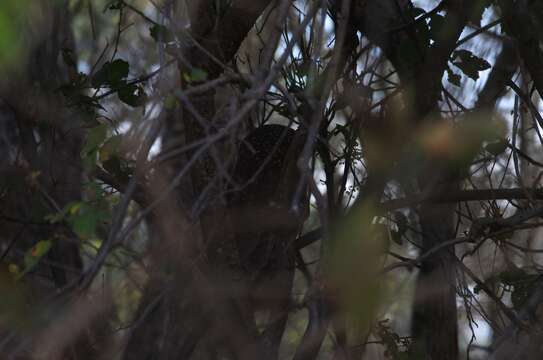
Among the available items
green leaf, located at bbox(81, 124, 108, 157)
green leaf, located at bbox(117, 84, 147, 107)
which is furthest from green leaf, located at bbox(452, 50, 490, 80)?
green leaf, located at bbox(81, 124, 108, 157)

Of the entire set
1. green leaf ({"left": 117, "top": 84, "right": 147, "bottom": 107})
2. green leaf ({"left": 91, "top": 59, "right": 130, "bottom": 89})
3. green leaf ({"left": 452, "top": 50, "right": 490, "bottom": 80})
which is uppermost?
green leaf ({"left": 452, "top": 50, "right": 490, "bottom": 80})

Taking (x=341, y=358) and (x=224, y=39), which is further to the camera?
(x=224, y=39)

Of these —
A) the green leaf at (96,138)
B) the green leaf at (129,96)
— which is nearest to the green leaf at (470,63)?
the green leaf at (129,96)

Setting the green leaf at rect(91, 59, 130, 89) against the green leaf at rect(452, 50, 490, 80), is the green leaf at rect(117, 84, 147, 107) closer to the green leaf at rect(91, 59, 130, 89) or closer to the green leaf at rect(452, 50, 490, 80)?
the green leaf at rect(91, 59, 130, 89)

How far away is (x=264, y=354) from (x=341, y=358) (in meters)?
0.33

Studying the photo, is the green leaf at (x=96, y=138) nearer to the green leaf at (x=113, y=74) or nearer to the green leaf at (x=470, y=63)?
the green leaf at (x=113, y=74)

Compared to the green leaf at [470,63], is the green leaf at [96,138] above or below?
below

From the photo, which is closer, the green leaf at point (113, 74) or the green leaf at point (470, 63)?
the green leaf at point (113, 74)

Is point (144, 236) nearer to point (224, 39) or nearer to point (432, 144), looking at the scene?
point (224, 39)

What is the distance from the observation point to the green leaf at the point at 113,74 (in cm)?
246

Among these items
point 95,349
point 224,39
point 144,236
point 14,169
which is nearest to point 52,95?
point 14,169

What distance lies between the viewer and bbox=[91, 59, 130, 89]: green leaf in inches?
96.9

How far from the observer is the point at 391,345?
2578mm

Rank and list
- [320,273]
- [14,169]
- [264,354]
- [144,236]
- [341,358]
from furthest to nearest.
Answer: [144,236] < [14,169] < [264,354] < [341,358] < [320,273]
